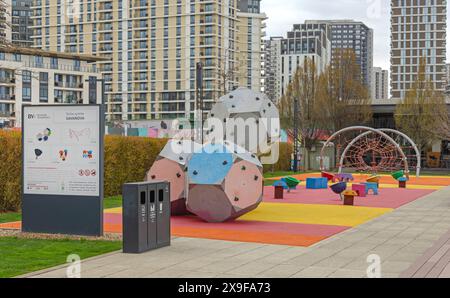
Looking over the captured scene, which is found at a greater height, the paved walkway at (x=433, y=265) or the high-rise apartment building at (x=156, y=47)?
the high-rise apartment building at (x=156, y=47)

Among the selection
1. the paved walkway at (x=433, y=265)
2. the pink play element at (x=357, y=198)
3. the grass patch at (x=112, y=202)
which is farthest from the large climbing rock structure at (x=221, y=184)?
the pink play element at (x=357, y=198)

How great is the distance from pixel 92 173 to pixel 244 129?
1705 cm

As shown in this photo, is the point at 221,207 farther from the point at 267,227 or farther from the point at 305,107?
the point at 305,107

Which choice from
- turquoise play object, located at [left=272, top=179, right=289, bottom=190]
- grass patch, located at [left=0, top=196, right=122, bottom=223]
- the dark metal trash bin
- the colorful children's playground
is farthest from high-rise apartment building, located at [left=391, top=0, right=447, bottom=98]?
the dark metal trash bin

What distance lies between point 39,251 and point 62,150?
2.77 m

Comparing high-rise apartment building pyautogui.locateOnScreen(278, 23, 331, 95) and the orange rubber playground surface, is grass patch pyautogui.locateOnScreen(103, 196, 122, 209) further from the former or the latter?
high-rise apartment building pyautogui.locateOnScreen(278, 23, 331, 95)

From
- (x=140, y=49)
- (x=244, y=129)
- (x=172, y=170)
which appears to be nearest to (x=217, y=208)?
(x=172, y=170)

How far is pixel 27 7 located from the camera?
169 meters

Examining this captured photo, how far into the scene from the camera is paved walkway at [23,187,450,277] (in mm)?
8969

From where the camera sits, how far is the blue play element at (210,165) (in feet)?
49.9

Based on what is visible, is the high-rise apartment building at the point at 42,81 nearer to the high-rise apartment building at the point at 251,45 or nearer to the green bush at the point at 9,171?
the high-rise apartment building at the point at 251,45

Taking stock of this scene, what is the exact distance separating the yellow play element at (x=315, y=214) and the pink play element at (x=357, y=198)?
1381mm

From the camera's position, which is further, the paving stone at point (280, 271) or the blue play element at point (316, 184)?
the blue play element at point (316, 184)
